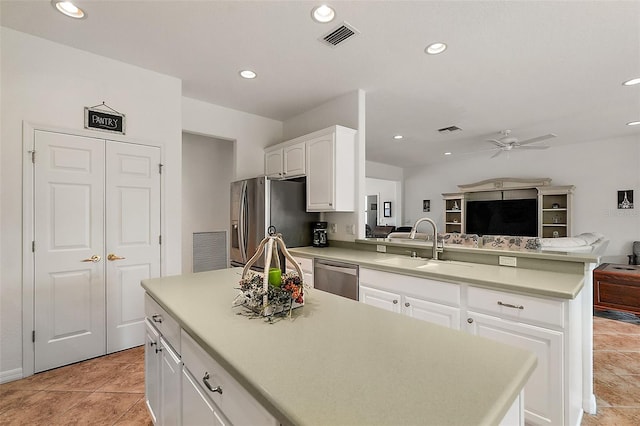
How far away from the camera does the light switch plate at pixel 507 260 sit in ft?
7.65

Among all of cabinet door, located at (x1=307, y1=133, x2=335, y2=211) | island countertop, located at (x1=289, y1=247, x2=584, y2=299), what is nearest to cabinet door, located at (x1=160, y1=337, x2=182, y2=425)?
island countertop, located at (x1=289, y1=247, x2=584, y2=299)

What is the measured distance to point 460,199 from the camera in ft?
24.1

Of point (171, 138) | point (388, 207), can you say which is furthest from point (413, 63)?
point (388, 207)

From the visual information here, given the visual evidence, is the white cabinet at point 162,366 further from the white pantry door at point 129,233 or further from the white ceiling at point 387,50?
the white ceiling at point 387,50

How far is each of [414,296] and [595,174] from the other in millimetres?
5738

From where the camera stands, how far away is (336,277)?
2785mm

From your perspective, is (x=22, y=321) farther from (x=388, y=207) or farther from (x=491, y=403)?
(x=388, y=207)

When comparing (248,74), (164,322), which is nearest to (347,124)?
(248,74)

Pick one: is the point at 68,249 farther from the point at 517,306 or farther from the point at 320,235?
the point at 517,306

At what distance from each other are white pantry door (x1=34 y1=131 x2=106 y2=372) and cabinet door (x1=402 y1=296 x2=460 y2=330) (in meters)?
2.68

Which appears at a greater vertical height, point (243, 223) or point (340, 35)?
point (340, 35)

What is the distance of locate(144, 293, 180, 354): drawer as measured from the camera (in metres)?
1.29

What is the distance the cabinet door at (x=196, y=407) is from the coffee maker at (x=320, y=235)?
2.46 metres

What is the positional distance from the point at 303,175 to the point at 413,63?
64.9 inches
